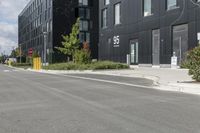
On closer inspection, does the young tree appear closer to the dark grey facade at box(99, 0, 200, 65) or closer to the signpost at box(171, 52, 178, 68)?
the dark grey facade at box(99, 0, 200, 65)

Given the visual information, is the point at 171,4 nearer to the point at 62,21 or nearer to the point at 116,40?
the point at 116,40

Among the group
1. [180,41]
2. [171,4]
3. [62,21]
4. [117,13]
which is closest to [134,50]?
[117,13]

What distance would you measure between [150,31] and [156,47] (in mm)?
1884

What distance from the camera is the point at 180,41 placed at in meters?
A: 37.3

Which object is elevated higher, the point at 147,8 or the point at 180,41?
the point at 147,8

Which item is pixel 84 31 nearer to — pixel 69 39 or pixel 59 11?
pixel 59 11

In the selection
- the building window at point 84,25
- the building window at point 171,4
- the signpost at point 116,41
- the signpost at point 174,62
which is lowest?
the signpost at point 174,62

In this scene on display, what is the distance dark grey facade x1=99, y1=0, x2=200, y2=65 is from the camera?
36.3m

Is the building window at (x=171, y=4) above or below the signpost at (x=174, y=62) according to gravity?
above

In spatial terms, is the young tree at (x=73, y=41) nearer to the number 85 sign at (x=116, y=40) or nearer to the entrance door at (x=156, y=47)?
the number 85 sign at (x=116, y=40)

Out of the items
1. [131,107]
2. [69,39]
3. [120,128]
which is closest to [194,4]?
[131,107]

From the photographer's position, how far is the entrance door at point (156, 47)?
136ft

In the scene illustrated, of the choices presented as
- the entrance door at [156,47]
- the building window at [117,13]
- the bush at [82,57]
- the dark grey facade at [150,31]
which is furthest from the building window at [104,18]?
the entrance door at [156,47]

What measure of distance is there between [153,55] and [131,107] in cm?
3032
